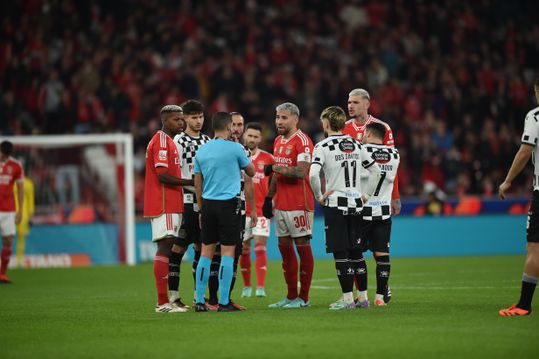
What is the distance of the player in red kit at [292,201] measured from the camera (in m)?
12.8

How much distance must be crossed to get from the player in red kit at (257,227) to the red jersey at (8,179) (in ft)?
18.8

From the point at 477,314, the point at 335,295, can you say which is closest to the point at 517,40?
the point at 335,295

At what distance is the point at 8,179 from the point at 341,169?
9.25 meters

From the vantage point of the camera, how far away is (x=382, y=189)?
41.3 feet

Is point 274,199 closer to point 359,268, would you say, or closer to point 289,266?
point 289,266

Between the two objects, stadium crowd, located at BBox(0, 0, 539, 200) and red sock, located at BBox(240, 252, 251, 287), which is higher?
stadium crowd, located at BBox(0, 0, 539, 200)

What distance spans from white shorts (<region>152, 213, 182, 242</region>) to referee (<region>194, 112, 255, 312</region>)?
49cm

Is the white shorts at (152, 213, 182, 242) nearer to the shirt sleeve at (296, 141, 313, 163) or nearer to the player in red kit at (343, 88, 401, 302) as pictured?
the shirt sleeve at (296, 141, 313, 163)

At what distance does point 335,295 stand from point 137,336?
541cm

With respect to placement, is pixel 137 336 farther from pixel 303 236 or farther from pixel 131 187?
pixel 131 187

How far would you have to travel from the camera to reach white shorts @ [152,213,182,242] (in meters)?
12.1

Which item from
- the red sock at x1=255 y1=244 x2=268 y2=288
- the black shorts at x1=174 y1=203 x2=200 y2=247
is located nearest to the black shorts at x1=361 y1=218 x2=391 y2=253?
the black shorts at x1=174 y1=203 x2=200 y2=247

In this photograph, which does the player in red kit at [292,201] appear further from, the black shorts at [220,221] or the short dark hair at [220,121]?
the short dark hair at [220,121]

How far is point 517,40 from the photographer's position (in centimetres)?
3269
